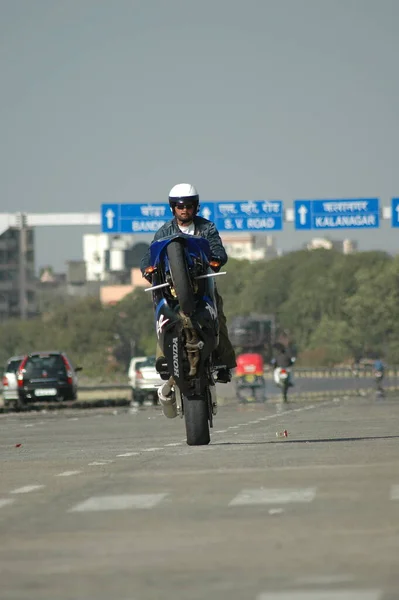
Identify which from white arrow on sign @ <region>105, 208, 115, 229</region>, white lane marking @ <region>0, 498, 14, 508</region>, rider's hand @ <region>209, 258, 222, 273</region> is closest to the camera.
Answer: white lane marking @ <region>0, 498, 14, 508</region>

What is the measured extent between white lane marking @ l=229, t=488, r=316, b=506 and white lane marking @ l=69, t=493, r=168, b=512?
1.58ft

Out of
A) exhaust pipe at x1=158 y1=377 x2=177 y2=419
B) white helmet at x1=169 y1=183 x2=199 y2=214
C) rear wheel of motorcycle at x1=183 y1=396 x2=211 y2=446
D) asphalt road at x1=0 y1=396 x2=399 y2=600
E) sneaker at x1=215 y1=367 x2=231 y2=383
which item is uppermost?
white helmet at x1=169 y1=183 x2=199 y2=214

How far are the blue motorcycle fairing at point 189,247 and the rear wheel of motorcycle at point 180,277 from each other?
0.36 ft

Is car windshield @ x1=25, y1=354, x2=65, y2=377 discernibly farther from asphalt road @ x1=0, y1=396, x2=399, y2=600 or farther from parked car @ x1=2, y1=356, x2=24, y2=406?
asphalt road @ x1=0, y1=396, x2=399, y2=600

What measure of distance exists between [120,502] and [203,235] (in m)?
6.56

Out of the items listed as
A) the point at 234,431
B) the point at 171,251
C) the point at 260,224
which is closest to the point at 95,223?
the point at 260,224

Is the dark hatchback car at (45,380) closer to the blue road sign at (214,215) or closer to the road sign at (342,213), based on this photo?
the blue road sign at (214,215)

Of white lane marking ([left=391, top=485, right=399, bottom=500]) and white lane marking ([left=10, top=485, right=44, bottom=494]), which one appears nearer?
white lane marking ([left=391, top=485, right=399, bottom=500])

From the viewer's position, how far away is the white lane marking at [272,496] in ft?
34.0

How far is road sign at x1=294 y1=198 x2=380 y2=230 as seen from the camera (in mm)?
64312

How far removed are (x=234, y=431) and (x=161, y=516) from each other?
38.6 feet

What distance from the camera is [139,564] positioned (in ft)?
25.4

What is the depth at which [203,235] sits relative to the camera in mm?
16922

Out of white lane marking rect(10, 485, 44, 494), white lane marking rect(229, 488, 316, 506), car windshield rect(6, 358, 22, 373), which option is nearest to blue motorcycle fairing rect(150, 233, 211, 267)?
white lane marking rect(10, 485, 44, 494)
